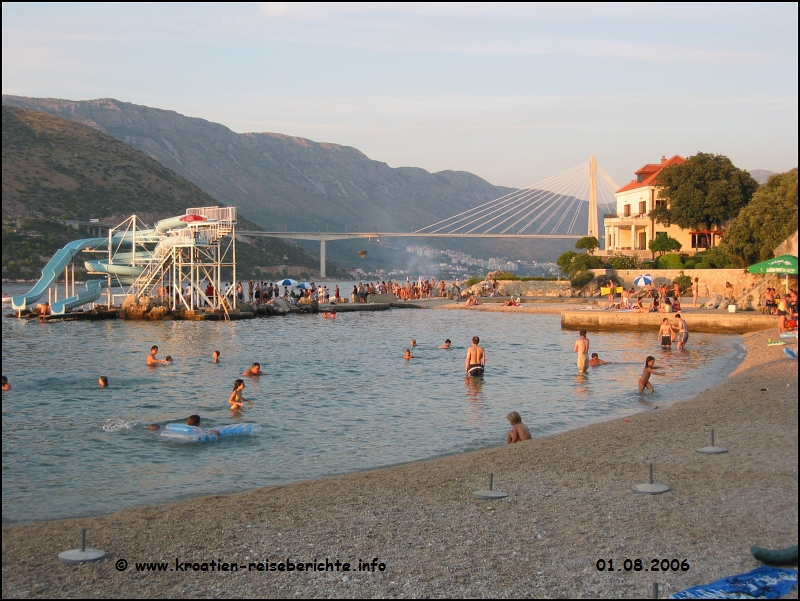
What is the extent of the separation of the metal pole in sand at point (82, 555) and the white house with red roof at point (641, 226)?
48783 mm

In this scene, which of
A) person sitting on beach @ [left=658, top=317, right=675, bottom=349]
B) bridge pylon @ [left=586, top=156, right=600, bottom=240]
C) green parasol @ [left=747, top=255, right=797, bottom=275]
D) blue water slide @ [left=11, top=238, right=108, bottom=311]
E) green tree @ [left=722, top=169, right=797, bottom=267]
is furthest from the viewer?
bridge pylon @ [left=586, top=156, right=600, bottom=240]

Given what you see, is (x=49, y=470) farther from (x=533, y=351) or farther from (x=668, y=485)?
(x=533, y=351)

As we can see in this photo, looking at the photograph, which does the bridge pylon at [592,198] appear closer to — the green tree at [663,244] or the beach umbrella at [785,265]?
the green tree at [663,244]

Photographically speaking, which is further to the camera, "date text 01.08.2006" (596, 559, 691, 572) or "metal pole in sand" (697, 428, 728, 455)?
"metal pole in sand" (697, 428, 728, 455)

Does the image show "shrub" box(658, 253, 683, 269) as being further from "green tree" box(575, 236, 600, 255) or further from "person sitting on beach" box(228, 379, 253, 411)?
"person sitting on beach" box(228, 379, 253, 411)

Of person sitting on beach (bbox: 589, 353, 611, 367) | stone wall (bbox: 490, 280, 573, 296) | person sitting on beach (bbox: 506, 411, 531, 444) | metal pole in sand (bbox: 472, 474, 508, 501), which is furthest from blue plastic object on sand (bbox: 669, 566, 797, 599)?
stone wall (bbox: 490, 280, 573, 296)

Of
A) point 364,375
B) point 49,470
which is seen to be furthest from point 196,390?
point 49,470

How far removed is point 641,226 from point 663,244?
7.96 meters

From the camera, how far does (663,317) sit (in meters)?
27.4

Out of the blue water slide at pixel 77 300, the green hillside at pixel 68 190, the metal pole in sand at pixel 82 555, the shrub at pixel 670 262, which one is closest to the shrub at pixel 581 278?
the shrub at pixel 670 262

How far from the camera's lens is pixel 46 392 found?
1705cm

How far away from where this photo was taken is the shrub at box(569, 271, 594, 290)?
46.1 meters

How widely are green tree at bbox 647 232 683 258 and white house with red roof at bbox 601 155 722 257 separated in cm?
75

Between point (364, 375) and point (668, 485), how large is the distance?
520 inches
